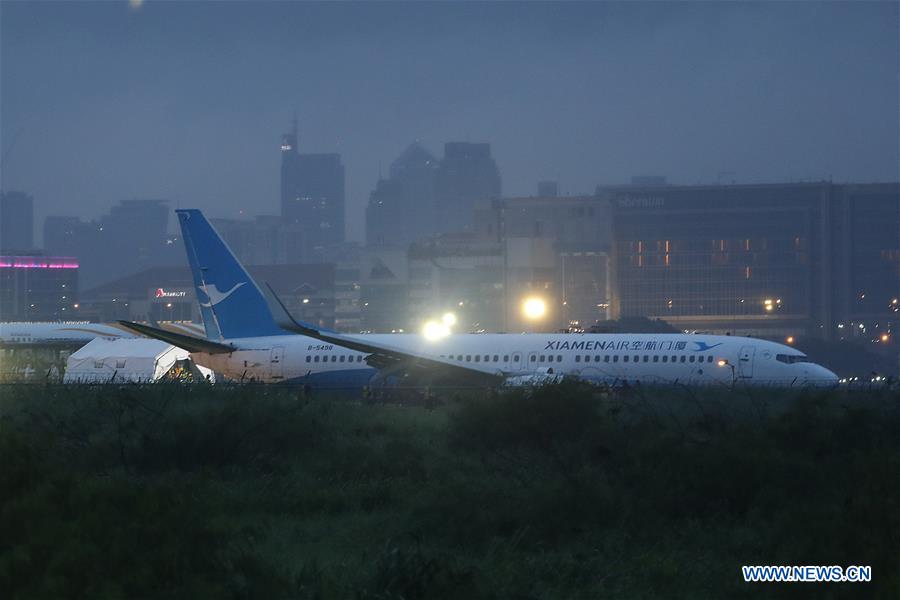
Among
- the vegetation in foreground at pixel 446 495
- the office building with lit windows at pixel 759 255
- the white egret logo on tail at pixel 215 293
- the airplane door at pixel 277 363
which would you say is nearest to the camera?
the vegetation in foreground at pixel 446 495

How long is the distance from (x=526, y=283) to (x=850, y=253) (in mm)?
48053

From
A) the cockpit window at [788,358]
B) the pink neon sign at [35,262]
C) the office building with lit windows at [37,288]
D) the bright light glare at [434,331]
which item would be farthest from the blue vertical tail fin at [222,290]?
the pink neon sign at [35,262]

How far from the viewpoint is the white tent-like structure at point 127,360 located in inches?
2320

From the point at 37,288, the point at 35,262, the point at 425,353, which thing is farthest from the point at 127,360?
the point at 35,262

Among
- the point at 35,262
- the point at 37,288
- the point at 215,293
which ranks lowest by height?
the point at 215,293

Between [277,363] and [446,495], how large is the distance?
1098 inches

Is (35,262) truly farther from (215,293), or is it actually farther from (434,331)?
(215,293)

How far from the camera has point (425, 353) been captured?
4338cm

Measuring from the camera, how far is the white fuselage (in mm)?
40656

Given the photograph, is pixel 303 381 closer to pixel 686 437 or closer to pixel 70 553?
pixel 686 437

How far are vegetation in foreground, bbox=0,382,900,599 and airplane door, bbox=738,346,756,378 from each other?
31.3 ft

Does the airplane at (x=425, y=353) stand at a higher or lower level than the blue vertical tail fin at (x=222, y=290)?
lower

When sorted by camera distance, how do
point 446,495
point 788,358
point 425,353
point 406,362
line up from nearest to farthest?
point 446,495 → point 788,358 → point 406,362 → point 425,353

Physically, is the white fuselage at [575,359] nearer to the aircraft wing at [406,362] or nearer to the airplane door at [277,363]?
the airplane door at [277,363]
